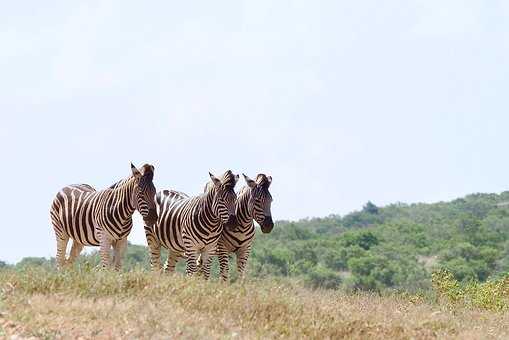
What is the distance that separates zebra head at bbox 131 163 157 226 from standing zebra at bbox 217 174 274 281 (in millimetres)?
1596

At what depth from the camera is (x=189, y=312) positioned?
13000mm

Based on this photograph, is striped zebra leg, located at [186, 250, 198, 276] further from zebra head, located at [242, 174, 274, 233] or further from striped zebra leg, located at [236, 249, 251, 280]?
zebra head, located at [242, 174, 274, 233]

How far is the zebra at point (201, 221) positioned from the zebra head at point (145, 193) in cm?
82

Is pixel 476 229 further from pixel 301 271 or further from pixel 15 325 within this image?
pixel 15 325

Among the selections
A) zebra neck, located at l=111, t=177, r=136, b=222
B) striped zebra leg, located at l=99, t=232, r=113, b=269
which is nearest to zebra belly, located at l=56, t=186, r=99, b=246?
striped zebra leg, located at l=99, t=232, r=113, b=269

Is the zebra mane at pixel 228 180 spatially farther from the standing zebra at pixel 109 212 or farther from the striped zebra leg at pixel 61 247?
the striped zebra leg at pixel 61 247

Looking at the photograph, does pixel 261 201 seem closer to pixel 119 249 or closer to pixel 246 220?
pixel 246 220

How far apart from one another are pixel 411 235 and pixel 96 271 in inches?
3421

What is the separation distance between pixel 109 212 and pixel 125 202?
1.22ft

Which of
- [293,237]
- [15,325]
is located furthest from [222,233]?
[293,237]

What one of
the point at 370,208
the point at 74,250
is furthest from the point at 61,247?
the point at 370,208

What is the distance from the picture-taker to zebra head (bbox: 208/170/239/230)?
61.4ft

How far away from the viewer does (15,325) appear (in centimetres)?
1144

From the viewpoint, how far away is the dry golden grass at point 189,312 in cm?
1174
